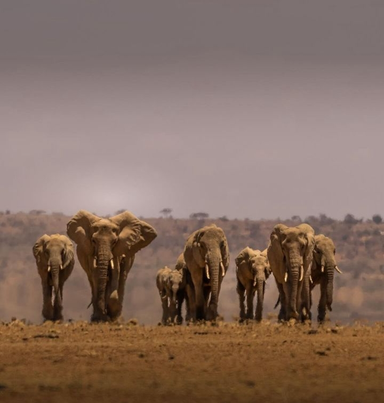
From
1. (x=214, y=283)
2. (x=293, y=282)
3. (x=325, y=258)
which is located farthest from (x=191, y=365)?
(x=325, y=258)

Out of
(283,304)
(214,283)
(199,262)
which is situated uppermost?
(199,262)

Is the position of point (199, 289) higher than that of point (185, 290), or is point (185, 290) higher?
point (199, 289)

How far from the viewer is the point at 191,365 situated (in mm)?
23109

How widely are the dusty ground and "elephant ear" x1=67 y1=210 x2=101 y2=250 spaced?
5585 millimetres

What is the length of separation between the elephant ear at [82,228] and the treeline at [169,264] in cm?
4296

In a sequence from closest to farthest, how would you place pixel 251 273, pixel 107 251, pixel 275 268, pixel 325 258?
1. pixel 107 251
2. pixel 275 268
3. pixel 325 258
4. pixel 251 273

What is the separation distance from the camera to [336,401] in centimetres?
2016

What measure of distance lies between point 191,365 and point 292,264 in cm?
1052

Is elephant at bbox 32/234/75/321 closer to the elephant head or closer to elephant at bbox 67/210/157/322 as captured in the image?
elephant at bbox 67/210/157/322

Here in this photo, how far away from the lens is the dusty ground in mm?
20516

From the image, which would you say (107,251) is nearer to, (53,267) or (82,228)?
(82,228)

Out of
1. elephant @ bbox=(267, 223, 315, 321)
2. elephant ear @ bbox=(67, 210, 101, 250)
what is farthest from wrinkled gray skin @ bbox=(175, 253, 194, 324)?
elephant ear @ bbox=(67, 210, 101, 250)

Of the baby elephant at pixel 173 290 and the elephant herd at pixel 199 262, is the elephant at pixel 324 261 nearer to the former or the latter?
the elephant herd at pixel 199 262

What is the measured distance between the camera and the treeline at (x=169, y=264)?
293ft
